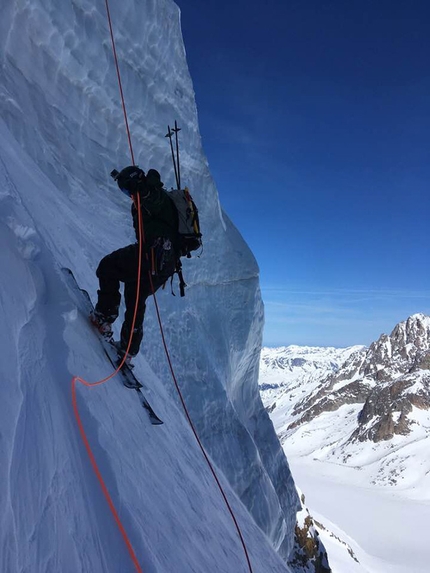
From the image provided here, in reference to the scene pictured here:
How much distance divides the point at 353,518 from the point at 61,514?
2867 inches

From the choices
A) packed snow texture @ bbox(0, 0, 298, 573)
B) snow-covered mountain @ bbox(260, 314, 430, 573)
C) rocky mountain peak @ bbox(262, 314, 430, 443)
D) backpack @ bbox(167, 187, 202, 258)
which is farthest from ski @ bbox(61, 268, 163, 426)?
rocky mountain peak @ bbox(262, 314, 430, 443)

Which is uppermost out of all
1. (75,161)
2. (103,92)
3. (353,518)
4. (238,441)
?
(103,92)

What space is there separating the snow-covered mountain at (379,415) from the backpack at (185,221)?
92.0 meters

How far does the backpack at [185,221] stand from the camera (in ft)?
16.1

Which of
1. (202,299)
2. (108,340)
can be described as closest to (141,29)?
(202,299)

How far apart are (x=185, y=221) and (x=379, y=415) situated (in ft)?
403

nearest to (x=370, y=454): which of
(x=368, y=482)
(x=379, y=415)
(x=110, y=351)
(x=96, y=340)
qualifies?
(x=379, y=415)

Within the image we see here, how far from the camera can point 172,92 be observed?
36.9 feet

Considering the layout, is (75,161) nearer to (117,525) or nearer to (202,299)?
(202,299)

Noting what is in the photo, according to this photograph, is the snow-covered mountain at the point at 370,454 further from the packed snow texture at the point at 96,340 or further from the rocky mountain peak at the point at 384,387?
the packed snow texture at the point at 96,340

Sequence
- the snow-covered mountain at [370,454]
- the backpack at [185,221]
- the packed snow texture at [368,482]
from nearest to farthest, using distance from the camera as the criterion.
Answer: the backpack at [185,221] < the packed snow texture at [368,482] < the snow-covered mountain at [370,454]

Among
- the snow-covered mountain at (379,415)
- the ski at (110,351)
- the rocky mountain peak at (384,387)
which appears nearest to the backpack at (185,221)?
the ski at (110,351)

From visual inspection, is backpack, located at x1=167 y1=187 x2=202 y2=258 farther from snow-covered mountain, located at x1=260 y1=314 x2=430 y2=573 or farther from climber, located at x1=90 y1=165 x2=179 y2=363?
snow-covered mountain, located at x1=260 y1=314 x2=430 y2=573

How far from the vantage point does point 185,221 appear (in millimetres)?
4922
